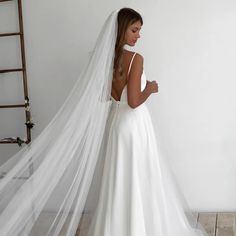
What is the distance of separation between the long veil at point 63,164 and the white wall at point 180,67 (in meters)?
0.81

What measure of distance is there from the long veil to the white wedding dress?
0.12m

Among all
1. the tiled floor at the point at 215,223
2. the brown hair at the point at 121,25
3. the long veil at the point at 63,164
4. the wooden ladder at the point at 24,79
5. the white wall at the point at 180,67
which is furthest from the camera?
the wooden ladder at the point at 24,79

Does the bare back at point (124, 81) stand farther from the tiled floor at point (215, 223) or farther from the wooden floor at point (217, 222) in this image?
the wooden floor at point (217, 222)

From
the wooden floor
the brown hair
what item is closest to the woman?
the brown hair

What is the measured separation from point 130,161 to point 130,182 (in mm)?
119

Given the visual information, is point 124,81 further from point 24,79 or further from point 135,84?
point 24,79

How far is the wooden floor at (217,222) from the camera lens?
2.94 m

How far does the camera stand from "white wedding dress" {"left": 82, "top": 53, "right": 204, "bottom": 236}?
248cm

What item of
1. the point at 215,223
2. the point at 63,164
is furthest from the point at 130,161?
the point at 215,223

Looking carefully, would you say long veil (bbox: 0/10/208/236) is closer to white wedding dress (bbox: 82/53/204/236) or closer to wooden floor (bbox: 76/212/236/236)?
white wedding dress (bbox: 82/53/204/236)

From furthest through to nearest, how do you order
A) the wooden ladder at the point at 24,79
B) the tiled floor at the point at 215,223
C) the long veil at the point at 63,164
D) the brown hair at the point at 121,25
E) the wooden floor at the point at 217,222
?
the wooden ladder at the point at 24,79 → the wooden floor at the point at 217,222 → the tiled floor at the point at 215,223 → the brown hair at the point at 121,25 → the long veil at the point at 63,164

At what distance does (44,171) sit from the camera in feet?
7.29

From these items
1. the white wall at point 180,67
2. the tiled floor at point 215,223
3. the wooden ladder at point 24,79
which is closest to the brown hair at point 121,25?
→ the white wall at point 180,67

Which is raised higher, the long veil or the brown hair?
the brown hair
